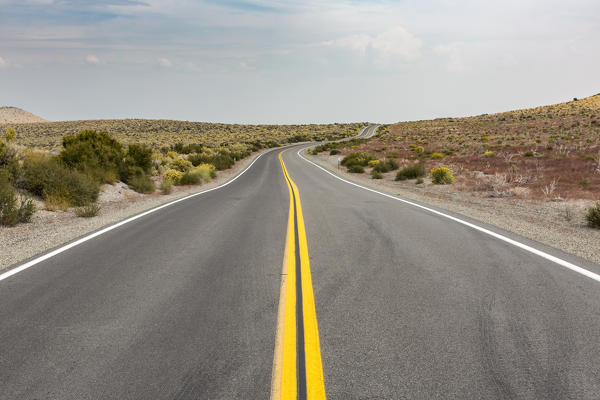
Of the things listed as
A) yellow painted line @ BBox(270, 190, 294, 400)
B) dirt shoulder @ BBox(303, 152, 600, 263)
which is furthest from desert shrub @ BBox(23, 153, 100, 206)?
dirt shoulder @ BBox(303, 152, 600, 263)

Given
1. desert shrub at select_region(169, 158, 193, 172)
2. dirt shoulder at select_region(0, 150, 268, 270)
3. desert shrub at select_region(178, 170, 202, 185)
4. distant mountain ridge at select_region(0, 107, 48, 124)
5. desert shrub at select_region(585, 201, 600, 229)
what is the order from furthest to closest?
1. distant mountain ridge at select_region(0, 107, 48, 124)
2. desert shrub at select_region(169, 158, 193, 172)
3. desert shrub at select_region(178, 170, 202, 185)
4. desert shrub at select_region(585, 201, 600, 229)
5. dirt shoulder at select_region(0, 150, 268, 270)

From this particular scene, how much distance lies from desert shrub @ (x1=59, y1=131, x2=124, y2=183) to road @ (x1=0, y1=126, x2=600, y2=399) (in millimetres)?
9756

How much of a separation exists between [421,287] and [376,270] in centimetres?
77

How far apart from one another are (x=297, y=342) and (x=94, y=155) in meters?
16.1

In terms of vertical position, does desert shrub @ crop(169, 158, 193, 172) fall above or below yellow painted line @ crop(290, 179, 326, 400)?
above

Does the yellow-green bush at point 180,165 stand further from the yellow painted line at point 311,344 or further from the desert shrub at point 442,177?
the yellow painted line at point 311,344

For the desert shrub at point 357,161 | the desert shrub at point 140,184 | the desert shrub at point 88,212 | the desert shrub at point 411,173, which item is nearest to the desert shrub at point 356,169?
the desert shrub at point 357,161

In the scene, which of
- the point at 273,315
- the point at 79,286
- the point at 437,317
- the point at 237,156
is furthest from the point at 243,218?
the point at 237,156

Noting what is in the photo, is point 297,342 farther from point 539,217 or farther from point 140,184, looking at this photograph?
point 140,184

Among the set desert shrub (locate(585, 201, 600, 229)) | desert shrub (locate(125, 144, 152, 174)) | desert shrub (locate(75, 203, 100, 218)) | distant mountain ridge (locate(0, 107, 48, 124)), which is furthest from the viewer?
distant mountain ridge (locate(0, 107, 48, 124))

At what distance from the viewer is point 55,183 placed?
11.6 meters

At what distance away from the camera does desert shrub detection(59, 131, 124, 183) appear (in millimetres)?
14578

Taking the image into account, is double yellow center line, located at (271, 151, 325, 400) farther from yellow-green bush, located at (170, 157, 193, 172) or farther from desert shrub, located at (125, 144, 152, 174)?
yellow-green bush, located at (170, 157, 193, 172)

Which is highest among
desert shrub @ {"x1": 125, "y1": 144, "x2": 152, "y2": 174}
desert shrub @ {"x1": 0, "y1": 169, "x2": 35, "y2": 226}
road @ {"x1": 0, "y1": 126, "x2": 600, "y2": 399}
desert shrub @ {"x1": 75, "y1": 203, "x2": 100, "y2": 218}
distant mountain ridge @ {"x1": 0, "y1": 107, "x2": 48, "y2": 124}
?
distant mountain ridge @ {"x1": 0, "y1": 107, "x2": 48, "y2": 124}
